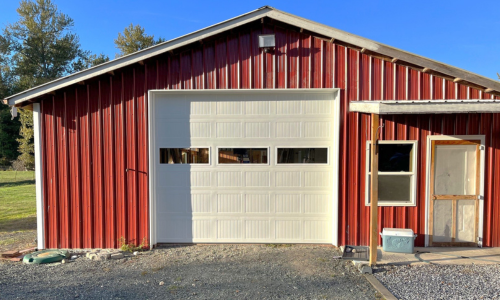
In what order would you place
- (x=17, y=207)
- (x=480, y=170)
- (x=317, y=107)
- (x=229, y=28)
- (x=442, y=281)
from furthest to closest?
(x=17, y=207), (x=317, y=107), (x=480, y=170), (x=229, y=28), (x=442, y=281)

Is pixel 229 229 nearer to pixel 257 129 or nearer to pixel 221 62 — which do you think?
pixel 257 129

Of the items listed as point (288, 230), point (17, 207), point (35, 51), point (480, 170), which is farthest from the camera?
point (35, 51)

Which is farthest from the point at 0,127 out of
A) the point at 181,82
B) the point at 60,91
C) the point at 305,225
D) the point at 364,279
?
the point at 364,279

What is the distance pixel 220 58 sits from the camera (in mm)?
5527

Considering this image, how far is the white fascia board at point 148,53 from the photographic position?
529 cm

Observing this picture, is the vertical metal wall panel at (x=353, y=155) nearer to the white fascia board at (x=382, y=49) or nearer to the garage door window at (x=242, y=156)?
the white fascia board at (x=382, y=49)

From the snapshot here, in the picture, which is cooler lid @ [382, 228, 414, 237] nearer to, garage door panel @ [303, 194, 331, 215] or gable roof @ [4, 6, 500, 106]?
garage door panel @ [303, 194, 331, 215]

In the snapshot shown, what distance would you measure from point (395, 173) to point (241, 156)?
2.99 m

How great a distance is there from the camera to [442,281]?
13.6ft

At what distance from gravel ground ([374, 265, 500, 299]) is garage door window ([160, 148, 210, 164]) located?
3680mm

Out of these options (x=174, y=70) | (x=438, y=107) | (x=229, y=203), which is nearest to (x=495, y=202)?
(x=438, y=107)

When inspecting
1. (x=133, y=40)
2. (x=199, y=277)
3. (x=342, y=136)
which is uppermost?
(x=133, y=40)

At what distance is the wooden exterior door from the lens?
548 centimetres

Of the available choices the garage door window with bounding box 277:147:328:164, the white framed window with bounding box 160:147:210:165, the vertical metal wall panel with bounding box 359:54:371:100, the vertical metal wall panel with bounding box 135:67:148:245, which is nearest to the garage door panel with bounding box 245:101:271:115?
the garage door window with bounding box 277:147:328:164
